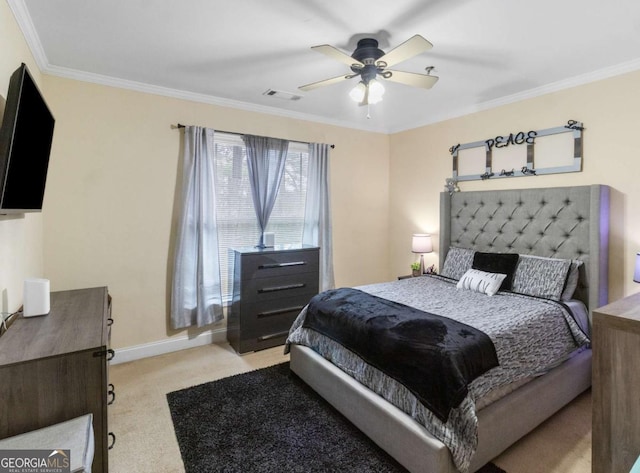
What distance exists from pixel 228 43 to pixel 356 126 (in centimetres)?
238

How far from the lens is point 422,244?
398 centimetres

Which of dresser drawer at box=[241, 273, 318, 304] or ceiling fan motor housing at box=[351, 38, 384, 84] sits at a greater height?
ceiling fan motor housing at box=[351, 38, 384, 84]

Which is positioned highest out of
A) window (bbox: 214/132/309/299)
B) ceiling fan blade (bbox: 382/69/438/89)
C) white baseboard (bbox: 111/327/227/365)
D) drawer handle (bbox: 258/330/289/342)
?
ceiling fan blade (bbox: 382/69/438/89)

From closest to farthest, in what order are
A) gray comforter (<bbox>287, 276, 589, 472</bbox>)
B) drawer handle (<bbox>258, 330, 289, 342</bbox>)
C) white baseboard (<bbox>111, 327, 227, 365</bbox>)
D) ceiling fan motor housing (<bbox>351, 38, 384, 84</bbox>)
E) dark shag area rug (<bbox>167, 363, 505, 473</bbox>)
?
gray comforter (<bbox>287, 276, 589, 472</bbox>) → dark shag area rug (<bbox>167, 363, 505, 473</bbox>) → ceiling fan motor housing (<bbox>351, 38, 384, 84</bbox>) → white baseboard (<bbox>111, 327, 227, 365</bbox>) → drawer handle (<bbox>258, 330, 289, 342</bbox>)

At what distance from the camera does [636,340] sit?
4.33 feet

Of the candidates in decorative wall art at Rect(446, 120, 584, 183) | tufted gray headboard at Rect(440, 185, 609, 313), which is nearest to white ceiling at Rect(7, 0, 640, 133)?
decorative wall art at Rect(446, 120, 584, 183)

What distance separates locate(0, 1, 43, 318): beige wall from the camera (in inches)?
67.8

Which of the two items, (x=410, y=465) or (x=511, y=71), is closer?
(x=410, y=465)

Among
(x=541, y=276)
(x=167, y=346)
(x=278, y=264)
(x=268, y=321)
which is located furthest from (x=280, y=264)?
(x=541, y=276)

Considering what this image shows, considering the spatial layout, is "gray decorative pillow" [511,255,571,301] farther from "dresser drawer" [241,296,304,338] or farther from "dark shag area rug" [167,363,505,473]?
"dresser drawer" [241,296,304,338]

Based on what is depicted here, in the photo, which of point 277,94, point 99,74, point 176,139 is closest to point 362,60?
point 277,94

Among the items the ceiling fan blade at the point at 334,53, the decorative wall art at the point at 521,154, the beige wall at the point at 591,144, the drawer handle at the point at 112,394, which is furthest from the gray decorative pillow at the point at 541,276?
the drawer handle at the point at 112,394

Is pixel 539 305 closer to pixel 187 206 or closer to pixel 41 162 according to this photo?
pixel 187 206

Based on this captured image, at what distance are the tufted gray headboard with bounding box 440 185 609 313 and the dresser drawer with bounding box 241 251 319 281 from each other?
1550 millimetres
